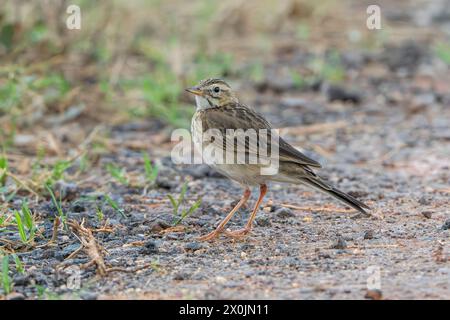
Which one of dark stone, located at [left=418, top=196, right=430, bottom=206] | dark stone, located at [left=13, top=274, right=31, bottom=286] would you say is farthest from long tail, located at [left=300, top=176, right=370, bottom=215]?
dark stone, located at [left=13, top=274, right=31, bottom=286]

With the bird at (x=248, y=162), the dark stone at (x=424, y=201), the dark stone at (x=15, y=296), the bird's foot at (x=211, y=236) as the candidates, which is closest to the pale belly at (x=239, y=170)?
the bird at (x=248, y=162)

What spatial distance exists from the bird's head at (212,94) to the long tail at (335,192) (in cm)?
110

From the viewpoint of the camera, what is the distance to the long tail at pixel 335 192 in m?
5.77

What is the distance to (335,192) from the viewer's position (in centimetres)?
580

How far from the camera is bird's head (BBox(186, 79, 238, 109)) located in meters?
6.64

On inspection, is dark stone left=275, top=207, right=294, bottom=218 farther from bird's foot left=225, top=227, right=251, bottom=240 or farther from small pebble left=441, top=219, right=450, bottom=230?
small pebble left=441, top=219, right=450, bottom=230

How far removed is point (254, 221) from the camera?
20.7ft

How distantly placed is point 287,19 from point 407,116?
4.08 metres

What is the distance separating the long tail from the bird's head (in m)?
1.10

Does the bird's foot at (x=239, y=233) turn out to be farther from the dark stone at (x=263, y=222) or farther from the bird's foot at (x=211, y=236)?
the dark stone at (x=263, y=222)

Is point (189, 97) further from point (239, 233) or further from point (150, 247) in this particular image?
point (150, 247)

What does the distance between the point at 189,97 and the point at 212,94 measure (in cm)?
325

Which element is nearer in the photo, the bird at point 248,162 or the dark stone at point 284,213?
the bird at point 248,162

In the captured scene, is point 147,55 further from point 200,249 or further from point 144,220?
point 200,249
